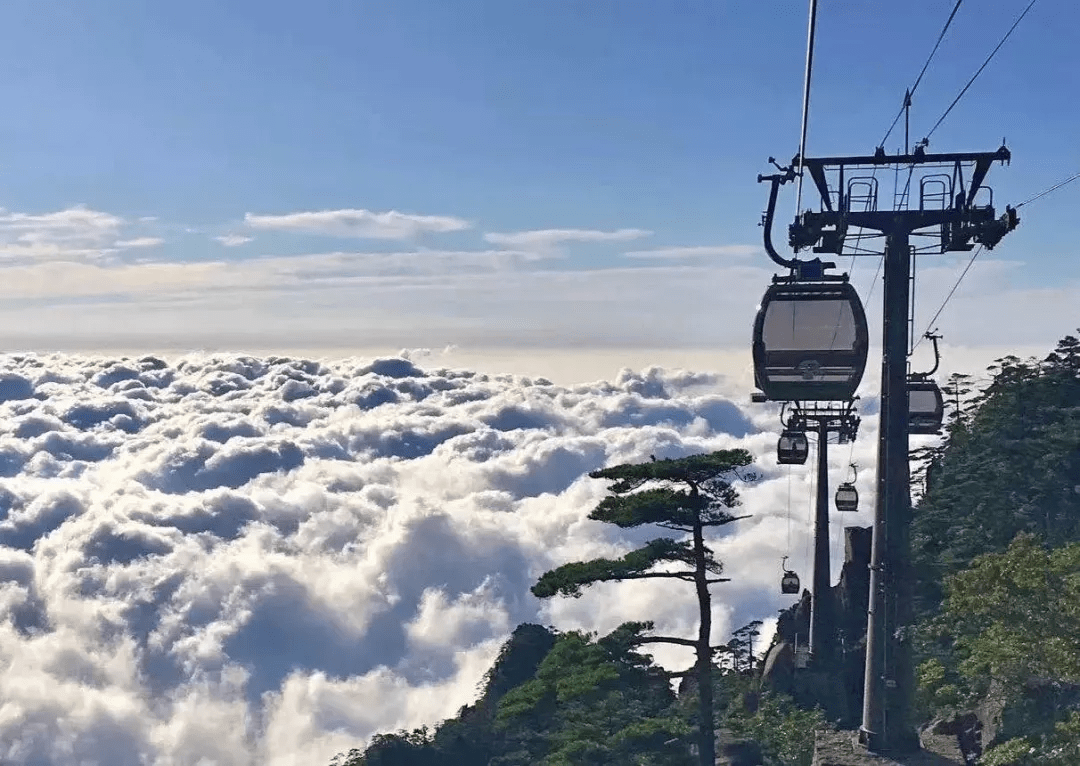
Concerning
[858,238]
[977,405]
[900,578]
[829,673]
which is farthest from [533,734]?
[977,405]

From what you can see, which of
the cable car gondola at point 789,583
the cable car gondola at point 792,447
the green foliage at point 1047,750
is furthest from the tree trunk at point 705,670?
the cable car gondola at point 789,583

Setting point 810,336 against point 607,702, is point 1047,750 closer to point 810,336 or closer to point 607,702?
point 810,336

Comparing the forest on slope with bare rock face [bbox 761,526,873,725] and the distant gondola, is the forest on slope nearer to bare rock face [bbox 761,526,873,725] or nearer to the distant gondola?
bare rock face [bbox 761,526,873,725]

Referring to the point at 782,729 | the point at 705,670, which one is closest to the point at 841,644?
the point at 782,729

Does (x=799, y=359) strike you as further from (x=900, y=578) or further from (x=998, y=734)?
(x=998, y=734)

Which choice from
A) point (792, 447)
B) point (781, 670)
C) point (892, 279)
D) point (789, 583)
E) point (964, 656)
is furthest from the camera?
point (781, 670)

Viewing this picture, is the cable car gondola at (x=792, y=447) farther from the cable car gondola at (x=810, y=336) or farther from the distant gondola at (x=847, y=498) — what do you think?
the cable car gondola at (x=810, y=336)
